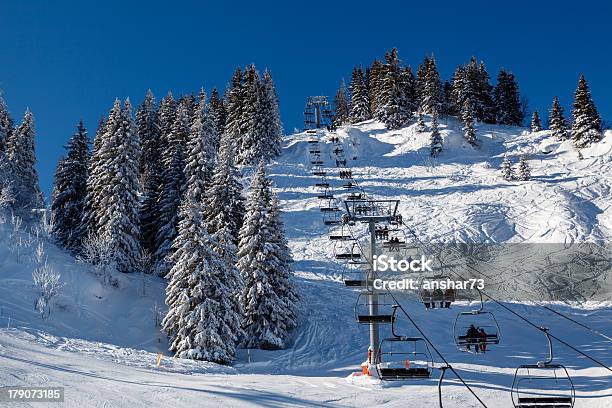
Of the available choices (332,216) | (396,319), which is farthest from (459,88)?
(396,319)

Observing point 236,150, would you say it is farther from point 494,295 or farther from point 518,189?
point 494,295

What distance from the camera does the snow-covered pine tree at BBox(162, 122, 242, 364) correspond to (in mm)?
30000

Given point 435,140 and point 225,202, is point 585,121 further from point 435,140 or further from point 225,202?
point 225,202

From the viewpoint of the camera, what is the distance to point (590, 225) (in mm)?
48750

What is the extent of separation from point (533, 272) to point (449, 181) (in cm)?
2184

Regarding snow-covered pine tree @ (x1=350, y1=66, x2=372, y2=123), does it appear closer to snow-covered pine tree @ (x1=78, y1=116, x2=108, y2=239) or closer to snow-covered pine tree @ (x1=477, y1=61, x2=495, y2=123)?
snow-covered pine tree @ (x1=477, y1=61, x2=495, y2=123)

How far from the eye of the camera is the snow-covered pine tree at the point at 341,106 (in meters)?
110

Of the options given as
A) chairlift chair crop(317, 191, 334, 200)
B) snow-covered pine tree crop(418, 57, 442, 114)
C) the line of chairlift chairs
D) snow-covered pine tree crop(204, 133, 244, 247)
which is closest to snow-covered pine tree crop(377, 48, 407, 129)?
snow-covered pine tree crop(418, 57, 442, 114)

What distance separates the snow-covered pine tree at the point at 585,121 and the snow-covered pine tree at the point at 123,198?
54.9m

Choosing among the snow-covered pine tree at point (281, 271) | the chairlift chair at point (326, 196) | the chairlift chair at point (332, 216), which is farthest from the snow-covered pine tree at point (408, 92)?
the snow-covered pine tree at point (281, 271)

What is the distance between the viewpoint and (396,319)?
38156 mm

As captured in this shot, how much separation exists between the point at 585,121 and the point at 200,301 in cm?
5837

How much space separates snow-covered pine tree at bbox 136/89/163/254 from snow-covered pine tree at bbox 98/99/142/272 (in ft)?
7.21

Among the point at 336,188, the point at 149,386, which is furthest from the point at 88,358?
the point at 336,188
